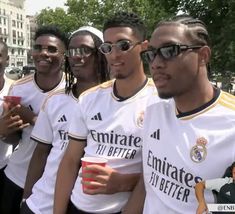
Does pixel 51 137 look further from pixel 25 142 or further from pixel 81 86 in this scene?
pixel 25 142

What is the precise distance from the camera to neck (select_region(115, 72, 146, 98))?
274cm

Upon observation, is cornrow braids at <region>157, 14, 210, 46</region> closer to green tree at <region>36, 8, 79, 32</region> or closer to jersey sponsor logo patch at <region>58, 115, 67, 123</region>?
jersey sponsor logo patch at <region>58, 115, 67, 123</region>

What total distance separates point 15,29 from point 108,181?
382 ft

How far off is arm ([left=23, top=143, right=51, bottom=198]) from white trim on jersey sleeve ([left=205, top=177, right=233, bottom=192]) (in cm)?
164

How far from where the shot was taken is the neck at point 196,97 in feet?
7.34

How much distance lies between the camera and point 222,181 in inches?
74.9

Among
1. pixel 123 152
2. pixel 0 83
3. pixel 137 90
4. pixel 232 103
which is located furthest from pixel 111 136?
pixel 0 83

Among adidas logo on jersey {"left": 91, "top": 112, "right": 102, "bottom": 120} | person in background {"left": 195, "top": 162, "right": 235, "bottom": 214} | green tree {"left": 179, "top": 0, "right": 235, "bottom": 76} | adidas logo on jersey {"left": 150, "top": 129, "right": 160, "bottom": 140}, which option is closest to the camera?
person in background {"left": 195, "top": 162, "right": 235, "bottom": 214}

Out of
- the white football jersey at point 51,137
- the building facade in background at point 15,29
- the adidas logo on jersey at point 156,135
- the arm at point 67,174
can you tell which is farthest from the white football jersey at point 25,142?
the building facade in background at point 15,29

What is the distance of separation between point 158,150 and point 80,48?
4.15 feet

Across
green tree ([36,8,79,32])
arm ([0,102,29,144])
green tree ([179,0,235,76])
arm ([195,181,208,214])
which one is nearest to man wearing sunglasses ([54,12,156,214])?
arm ([195,181,208,214])

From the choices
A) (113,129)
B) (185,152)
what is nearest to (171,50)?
(185,152)

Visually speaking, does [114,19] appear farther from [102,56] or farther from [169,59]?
[169,59]

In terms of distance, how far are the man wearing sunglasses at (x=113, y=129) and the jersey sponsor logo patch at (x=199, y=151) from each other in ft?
1.78
